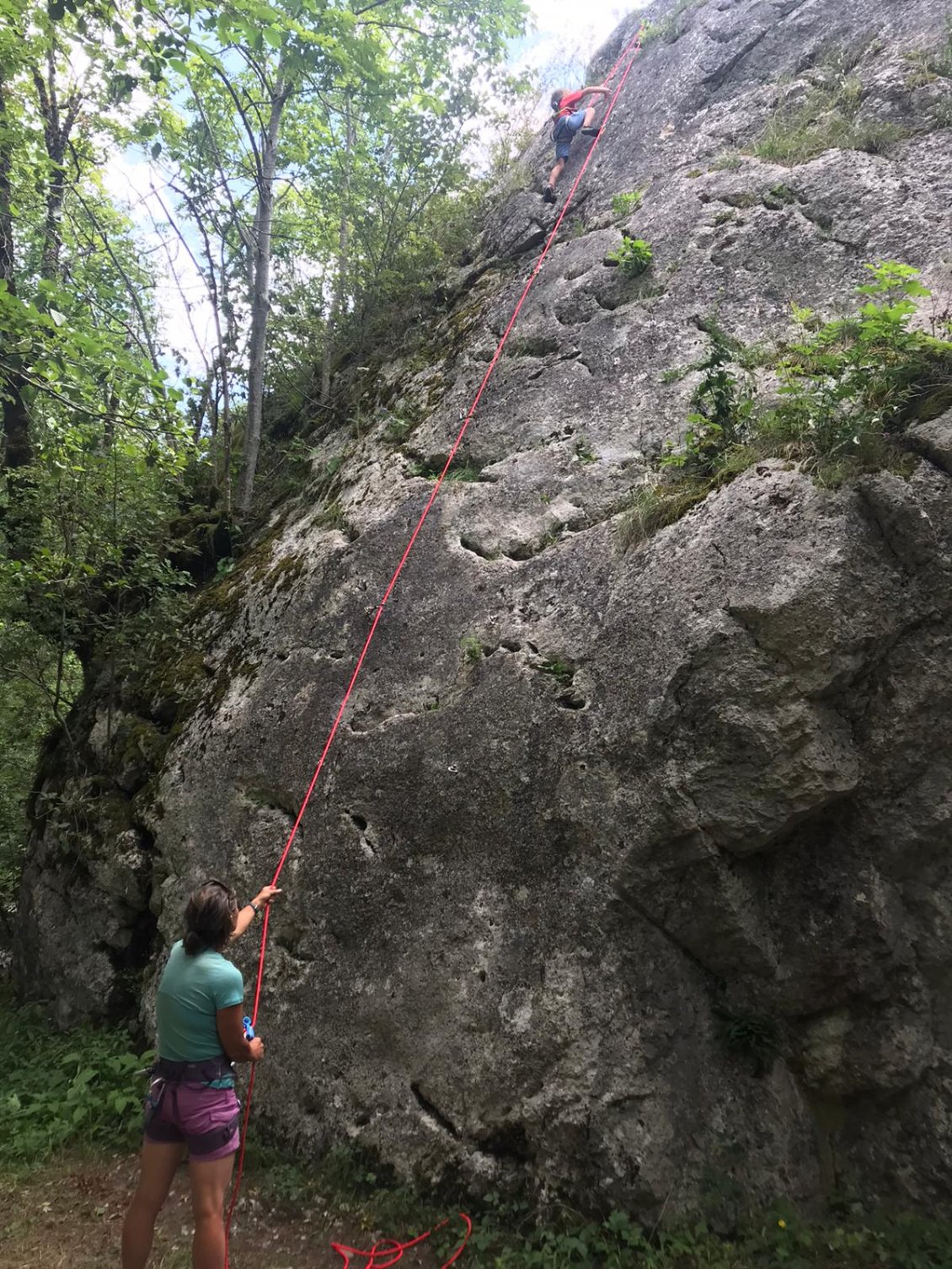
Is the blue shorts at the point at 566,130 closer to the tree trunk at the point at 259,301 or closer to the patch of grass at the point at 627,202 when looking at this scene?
the patch of grass at the point at 627,202

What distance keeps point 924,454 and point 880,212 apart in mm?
3236

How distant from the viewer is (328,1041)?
4648 mm

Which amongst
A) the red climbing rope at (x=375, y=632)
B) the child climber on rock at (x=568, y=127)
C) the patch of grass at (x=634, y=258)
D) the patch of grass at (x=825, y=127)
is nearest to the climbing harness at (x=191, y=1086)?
the red climbing rope at (x=375, y=632)

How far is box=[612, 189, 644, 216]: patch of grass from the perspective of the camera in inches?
311

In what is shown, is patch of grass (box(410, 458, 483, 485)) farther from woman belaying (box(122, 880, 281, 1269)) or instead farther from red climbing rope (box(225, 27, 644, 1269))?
woman belaying (box(122, 880, 281, 1269))

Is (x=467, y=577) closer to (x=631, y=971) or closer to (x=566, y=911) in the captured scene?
(x=566, y=911)

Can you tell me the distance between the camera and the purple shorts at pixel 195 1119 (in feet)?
10.4

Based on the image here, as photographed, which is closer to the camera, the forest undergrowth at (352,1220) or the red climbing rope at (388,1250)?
the forest undergrowth at (352,1220)

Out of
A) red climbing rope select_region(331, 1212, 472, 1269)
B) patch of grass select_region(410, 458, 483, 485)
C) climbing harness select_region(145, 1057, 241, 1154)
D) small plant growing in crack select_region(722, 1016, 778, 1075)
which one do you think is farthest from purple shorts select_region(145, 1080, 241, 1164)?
patch of grass select_region(410, 458, 483, 485)

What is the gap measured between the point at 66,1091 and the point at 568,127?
1137 centimetres

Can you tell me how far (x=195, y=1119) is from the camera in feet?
10.4

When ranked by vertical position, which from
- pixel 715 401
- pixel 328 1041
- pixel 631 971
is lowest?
pixel 328 1041

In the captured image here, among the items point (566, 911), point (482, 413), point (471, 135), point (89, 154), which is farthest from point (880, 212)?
point (89, 154)

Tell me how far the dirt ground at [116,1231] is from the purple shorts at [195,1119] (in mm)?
1254
